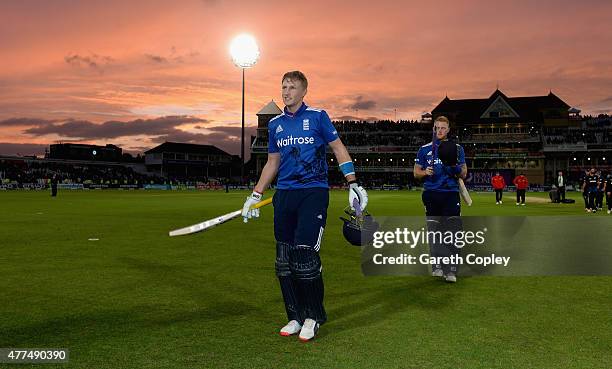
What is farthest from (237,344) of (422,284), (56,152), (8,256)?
(56,152)

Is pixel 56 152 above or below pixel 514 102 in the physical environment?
below

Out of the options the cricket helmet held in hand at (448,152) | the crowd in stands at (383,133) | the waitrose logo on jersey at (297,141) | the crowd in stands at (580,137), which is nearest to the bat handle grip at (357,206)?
the waitrose logo on jersey at (297,141)

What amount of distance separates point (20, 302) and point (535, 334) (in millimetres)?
5673

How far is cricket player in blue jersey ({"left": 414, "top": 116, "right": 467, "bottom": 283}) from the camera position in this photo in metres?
7.87

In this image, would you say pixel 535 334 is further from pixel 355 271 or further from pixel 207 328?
pixel 355 271

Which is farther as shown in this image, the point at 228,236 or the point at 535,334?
the point at 228,236

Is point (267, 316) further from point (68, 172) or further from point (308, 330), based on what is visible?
point (68, 172)

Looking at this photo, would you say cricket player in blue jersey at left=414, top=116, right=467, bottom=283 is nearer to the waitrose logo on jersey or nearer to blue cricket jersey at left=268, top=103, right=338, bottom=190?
blue cricket jersey at left=268, top=103, right=338, bottom=190

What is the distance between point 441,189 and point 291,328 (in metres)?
3.78

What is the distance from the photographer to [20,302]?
6559 mm

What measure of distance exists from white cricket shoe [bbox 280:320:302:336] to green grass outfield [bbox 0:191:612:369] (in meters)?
0.11

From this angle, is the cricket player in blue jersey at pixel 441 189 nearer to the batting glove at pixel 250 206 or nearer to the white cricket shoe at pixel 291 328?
the batting glove at pixel 250 206

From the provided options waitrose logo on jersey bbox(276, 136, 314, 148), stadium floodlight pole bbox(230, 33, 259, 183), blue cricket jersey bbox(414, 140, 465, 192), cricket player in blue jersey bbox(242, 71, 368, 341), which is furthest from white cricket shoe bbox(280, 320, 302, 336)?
stadium floodlight pole bbox(230, 33, 259, 183)

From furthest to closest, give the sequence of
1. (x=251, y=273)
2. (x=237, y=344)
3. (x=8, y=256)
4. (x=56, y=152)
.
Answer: (x=56, y=152) < (x=8, y=256) < (x=251, y=273) < (x=237, y=344)
